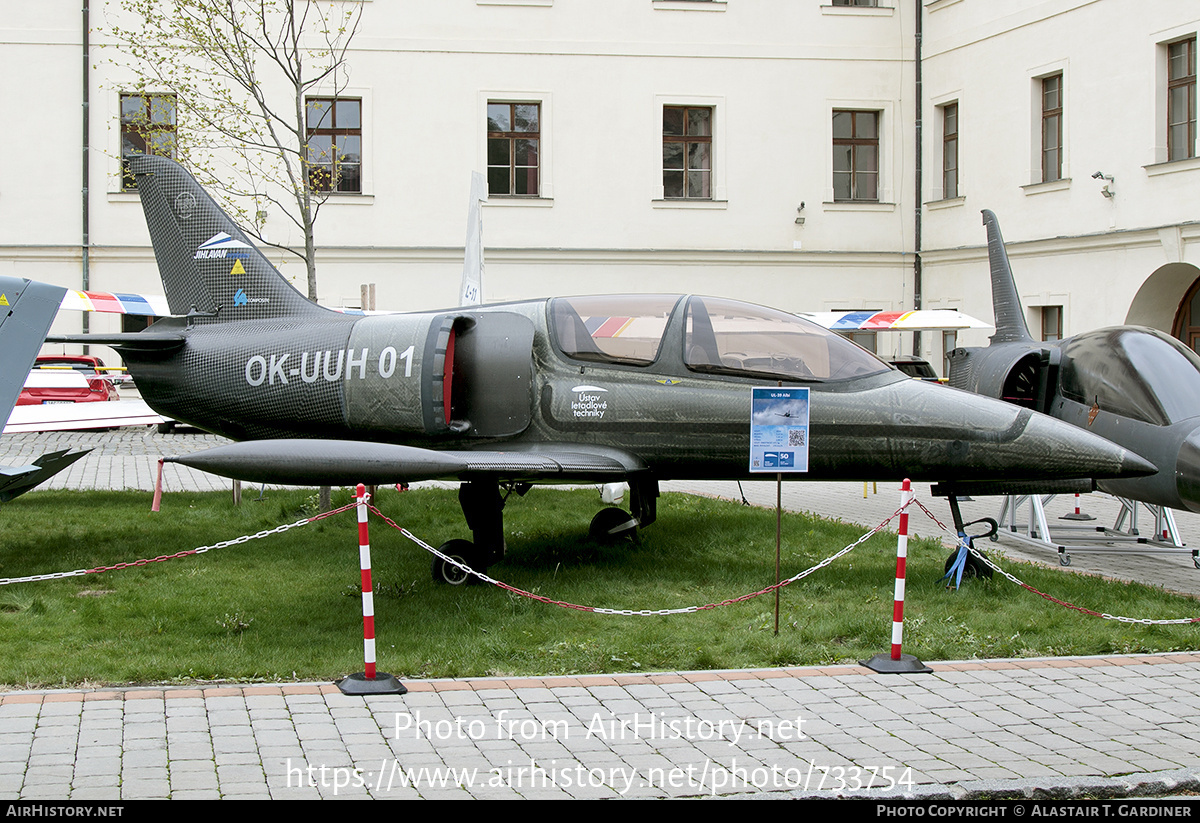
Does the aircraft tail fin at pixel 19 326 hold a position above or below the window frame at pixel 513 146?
below

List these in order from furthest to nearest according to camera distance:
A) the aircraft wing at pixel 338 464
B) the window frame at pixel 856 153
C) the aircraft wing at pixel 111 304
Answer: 1. the window frame at pixel 856 153
2. the aircraft wing at pixel 111 304
3. the aircraft wing at pixel 338 464

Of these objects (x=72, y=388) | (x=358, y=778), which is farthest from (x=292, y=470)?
(x=72, y=388)

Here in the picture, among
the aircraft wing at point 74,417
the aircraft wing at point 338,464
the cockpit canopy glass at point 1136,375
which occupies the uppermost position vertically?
the cockpit canopy glass at point 1136,375

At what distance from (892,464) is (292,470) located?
14.2 ft

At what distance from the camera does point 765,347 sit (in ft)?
28.8

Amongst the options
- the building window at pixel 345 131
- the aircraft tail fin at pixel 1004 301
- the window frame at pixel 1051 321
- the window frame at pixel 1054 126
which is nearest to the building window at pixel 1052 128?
the window frame at pixel 1054 126

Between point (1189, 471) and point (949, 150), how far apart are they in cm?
2050

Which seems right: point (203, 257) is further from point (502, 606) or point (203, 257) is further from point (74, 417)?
point (502, 606)

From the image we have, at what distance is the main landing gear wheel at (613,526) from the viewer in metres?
10.6

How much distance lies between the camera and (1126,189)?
72.2 feet

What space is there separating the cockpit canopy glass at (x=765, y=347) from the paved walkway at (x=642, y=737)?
9.21ft

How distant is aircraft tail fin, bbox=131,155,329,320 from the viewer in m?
10.3

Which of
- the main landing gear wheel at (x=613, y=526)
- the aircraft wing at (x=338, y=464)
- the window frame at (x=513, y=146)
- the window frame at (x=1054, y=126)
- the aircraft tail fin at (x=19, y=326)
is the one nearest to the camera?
the aircraft wing at (x=338, y=464)

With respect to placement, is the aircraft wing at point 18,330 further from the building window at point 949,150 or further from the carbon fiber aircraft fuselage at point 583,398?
the building window at point 949,150
